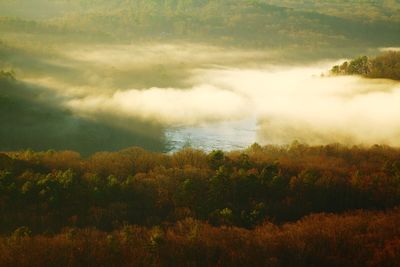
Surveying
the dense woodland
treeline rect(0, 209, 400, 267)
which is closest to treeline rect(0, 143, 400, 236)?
the dense woodland

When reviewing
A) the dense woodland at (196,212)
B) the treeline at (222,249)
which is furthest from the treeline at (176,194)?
the treeline at (222,249)

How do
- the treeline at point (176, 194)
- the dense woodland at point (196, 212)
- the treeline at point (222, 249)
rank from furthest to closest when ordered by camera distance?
the treeline at point (176, 194) < the dense woodland at point (196, 212) < the treeline at point (222, 249)

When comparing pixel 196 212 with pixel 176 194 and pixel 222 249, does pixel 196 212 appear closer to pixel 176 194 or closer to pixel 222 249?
pixel 176 194

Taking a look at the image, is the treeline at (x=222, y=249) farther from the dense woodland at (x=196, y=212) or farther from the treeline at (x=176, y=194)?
the treeline at (x=176, y=194)

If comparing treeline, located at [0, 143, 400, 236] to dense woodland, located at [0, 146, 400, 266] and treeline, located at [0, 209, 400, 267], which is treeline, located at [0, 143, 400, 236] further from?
treeline, located at [0, 209, 400, 267]

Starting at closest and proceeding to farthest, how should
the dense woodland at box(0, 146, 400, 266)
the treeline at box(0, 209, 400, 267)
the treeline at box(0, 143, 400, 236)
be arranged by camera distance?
1. the treeline at box(0, 209, 400, 267)
2. the dense woodland at box(0, 146, 400, 266)
3. the treeline at box(0, 143, 400, 236)

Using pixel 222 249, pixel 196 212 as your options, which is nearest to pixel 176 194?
pixel 196 212
